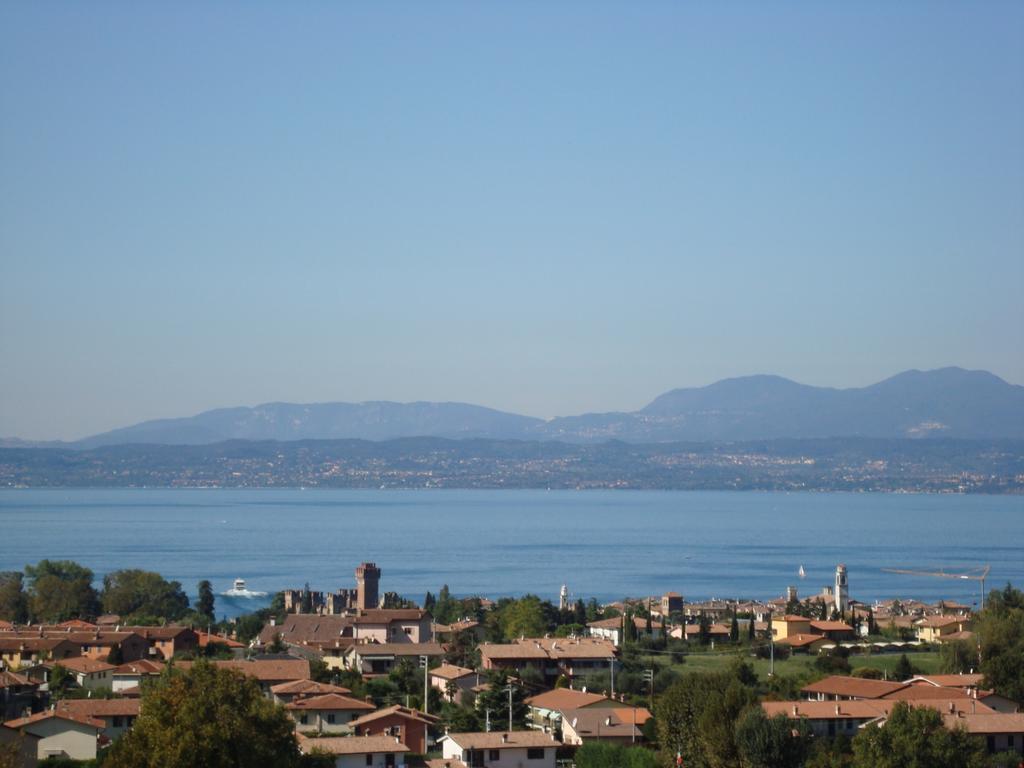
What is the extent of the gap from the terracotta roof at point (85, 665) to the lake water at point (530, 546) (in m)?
30.7

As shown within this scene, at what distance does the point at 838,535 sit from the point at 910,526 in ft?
56.0

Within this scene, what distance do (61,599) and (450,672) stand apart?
73.6 feet

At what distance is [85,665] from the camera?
32.1 meters

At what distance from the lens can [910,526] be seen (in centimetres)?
14550

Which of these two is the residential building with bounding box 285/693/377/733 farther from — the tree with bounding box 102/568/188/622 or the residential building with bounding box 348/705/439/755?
the tree with bounding box 102/568/188/622

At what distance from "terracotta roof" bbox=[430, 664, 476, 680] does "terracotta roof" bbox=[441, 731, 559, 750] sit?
6325 mm

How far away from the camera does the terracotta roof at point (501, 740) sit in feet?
78.8

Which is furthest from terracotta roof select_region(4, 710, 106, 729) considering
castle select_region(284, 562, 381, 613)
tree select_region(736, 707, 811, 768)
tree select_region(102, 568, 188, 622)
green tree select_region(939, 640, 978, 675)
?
castle select_region(284, 562, 381, 613)

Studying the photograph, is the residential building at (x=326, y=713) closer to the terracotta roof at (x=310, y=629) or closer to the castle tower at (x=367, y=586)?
the terracotta roof at (x=310, y=629)

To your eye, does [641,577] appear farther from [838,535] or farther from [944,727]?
[944,727]

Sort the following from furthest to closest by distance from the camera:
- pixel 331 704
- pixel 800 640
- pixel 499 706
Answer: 1. pixel 800 640
2. pixel 499 706
3. pixel 331 704

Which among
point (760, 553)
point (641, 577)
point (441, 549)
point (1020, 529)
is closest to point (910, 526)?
point (1020, 529)

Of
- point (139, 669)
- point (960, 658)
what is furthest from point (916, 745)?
point (139, 669)

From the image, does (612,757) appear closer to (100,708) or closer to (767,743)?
(767,743)
